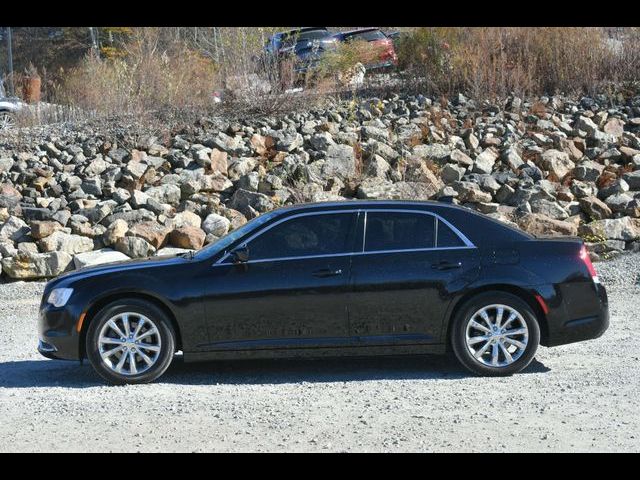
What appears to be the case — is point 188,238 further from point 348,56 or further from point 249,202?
point 348,56

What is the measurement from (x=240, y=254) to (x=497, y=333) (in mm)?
2236

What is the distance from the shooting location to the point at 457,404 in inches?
293

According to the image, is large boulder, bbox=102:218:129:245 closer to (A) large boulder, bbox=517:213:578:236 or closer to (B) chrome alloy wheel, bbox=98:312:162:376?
(A) large boulder, bbox=517:213:578:236

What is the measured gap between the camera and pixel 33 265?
14.3 metres

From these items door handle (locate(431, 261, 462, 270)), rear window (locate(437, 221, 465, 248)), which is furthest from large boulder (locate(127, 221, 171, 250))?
door handle (locate(431, 261, 462, 270))

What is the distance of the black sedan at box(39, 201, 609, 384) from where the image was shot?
832 cm

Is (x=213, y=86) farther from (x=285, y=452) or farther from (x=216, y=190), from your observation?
(x=285, y=452)

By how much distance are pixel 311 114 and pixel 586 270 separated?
13084mm

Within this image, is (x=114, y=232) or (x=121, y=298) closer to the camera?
(x=121, y=298)

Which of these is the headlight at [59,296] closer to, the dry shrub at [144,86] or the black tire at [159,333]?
the black tire at [159,333]

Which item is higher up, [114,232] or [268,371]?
[114,232]

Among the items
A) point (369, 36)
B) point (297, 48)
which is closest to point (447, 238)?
point (297, 48)

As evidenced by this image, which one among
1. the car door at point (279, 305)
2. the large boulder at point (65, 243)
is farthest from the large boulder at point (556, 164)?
the car door at point (279, 305)

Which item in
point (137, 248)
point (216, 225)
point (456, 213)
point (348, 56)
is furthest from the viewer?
point (348, 56)
